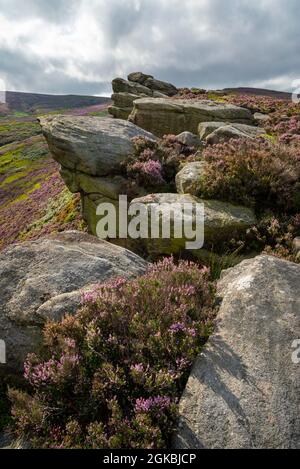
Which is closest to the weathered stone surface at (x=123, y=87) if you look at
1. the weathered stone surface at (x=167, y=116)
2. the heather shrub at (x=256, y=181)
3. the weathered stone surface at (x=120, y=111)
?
the weathered stone surface at (x=120, y=111)

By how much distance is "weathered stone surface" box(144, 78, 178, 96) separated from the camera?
191 ft

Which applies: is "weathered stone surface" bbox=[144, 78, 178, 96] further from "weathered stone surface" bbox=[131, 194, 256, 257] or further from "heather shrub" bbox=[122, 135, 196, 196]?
"weathered stone surface" bbox=[131, 194, 256, 257]

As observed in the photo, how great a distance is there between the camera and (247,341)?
18.7 feet

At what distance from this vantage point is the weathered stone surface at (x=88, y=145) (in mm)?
15469

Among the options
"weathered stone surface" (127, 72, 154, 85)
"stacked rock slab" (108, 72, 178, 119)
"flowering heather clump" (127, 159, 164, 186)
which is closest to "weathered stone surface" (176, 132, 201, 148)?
"flowering heather clump" (127, 159, 164, 186)

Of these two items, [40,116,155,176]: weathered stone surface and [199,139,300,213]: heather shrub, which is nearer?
[199,139,300,213]: heather shrub

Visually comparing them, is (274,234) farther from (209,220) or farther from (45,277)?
(45,277)

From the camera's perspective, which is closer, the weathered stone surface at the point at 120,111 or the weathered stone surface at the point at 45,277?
the weathered stone surface at the point at 45,277

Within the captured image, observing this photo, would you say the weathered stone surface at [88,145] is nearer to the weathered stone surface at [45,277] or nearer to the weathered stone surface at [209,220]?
the weathered stone surface at [209,220]

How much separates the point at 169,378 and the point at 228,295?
2.26 metres

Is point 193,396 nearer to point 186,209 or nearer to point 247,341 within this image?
point 247,341

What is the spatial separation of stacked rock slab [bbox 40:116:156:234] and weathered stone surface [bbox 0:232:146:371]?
21.2 feet

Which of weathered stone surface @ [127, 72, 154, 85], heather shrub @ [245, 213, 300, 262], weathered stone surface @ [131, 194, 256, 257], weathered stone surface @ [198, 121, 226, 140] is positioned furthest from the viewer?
weathered stone surface @ [127, 72, 154, 85]
